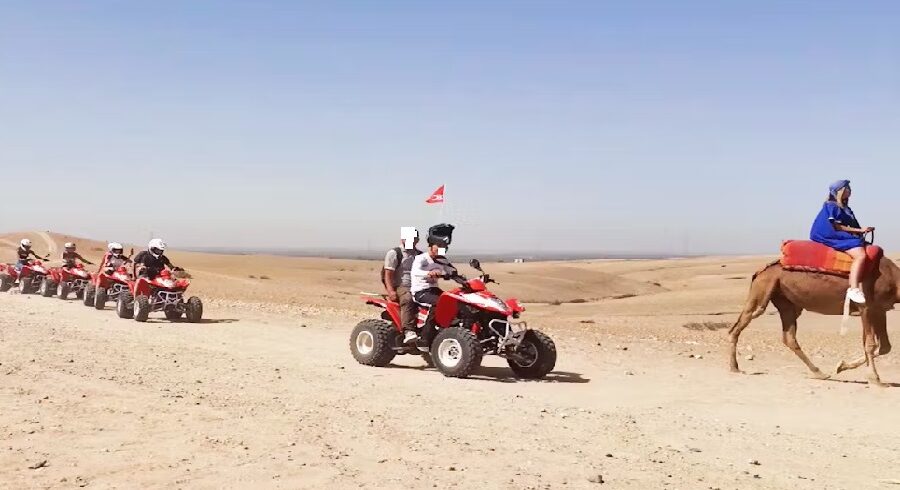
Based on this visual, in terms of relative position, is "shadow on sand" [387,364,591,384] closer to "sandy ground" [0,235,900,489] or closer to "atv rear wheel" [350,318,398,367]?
"sandy ground" [0,235,900,489]

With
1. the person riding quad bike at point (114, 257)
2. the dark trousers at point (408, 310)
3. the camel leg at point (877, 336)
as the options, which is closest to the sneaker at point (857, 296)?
the camel leg at point (877, 336)

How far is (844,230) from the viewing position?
1201 centimetres

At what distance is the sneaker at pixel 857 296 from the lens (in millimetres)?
11633

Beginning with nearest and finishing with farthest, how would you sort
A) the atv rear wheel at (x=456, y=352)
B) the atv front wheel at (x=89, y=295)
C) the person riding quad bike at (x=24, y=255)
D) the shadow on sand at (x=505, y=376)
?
the atv rear wheel at (x=456, y=352)
the shadow on sand at (x=505, y=376)
the atv front wheel at (x=89, y=295)
the person riding quad bike at (x=24, y=255)

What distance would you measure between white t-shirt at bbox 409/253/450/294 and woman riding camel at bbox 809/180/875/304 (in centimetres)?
580

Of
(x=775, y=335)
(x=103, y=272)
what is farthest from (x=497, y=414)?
(x=103, y=272)

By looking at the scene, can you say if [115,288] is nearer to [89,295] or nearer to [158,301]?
[89,295]

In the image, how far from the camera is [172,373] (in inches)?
424

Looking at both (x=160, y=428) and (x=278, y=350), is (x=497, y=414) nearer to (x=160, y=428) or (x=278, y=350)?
(x=160, y=428)

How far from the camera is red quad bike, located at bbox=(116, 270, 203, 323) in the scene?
19.0m

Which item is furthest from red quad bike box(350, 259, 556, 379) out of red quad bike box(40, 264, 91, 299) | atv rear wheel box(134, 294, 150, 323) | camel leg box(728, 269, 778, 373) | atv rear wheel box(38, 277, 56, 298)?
atv rear wheel box(38, 277, 56, 298)

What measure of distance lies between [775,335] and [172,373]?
15.5 meters

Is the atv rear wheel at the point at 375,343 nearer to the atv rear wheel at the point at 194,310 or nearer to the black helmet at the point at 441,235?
the black helmet at the point at 441,235

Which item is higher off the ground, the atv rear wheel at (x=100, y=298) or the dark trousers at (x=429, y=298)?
the dark trousers at (x=429, y=298)
